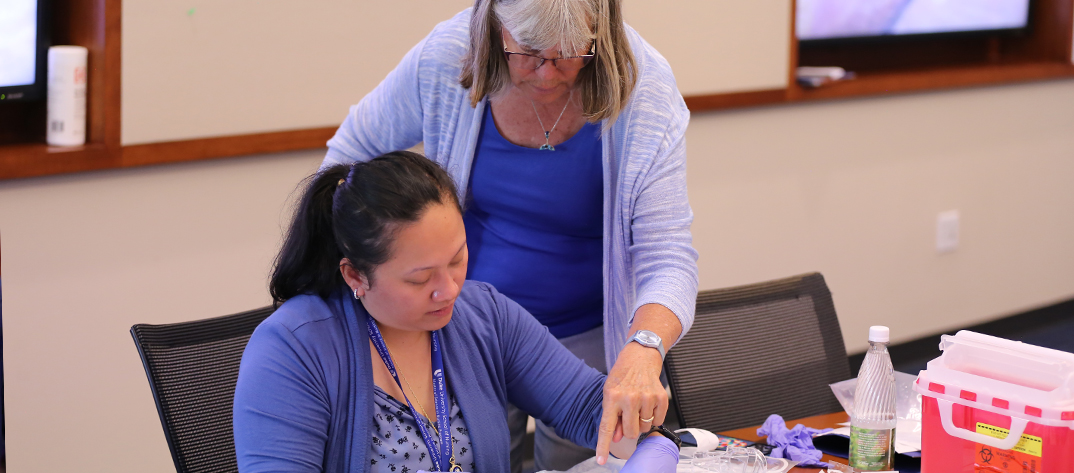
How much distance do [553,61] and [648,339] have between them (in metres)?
0.46

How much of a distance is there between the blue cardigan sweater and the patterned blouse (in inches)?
1.2

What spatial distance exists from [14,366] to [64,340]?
0.12m

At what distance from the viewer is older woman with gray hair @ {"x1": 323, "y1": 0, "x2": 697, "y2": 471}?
167cm

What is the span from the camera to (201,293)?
8.63ft

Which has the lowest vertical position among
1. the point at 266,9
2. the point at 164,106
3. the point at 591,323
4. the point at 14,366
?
the point at 14,366

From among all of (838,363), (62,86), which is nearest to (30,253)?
(62,86)

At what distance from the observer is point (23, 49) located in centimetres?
230

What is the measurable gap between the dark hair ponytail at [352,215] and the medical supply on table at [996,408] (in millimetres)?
747

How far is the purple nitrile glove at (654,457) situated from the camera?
1.41 meters

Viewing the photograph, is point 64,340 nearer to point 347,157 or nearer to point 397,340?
point 347,157

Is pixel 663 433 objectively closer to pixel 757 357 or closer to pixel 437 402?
pixel 437 402

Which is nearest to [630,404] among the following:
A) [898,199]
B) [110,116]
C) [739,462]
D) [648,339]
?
[648,339]

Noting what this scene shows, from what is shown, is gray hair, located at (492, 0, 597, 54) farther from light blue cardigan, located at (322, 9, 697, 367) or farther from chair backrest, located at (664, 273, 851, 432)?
chair backrest, located at (664, 273, 851, 432)

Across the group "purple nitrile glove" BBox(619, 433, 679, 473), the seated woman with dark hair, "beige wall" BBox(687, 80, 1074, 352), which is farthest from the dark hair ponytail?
"beige wall" BBox(687, 80, 1074, 352)
